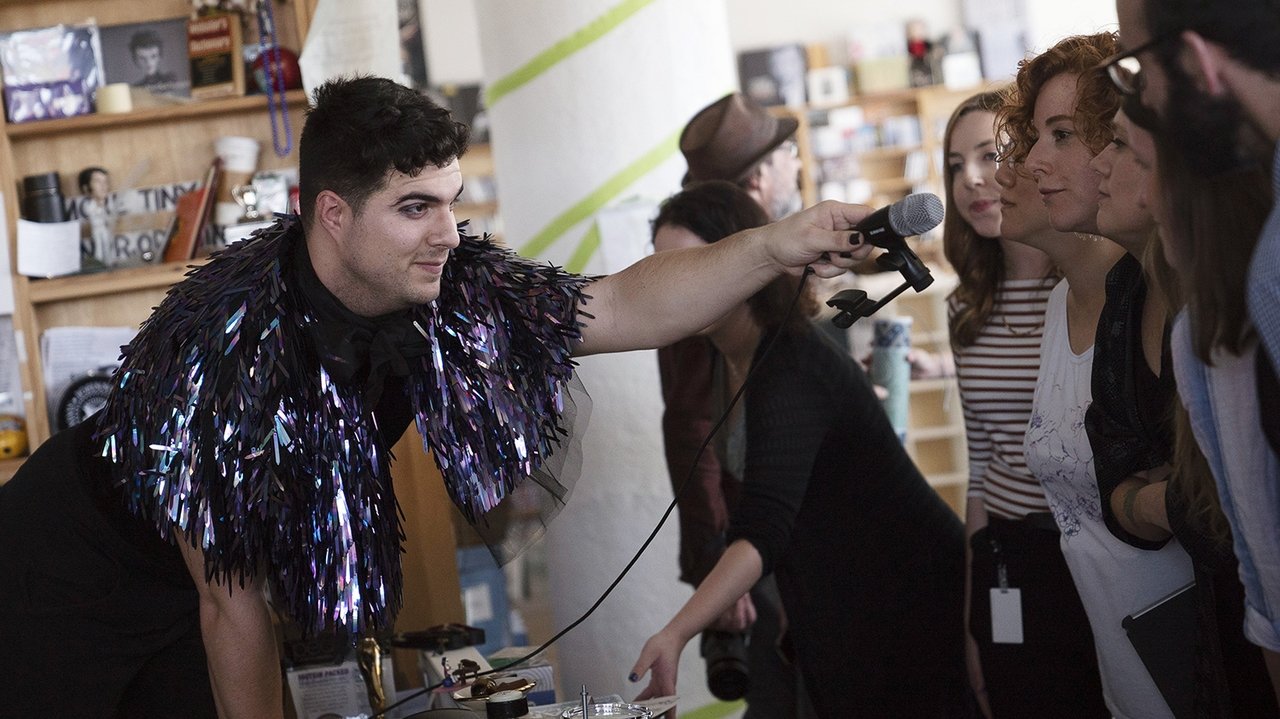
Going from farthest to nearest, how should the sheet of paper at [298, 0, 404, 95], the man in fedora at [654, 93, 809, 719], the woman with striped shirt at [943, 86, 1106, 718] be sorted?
the sheet of paper at [298, 0, 404, 95] < the man in fedora at [654, 93, 809, 719] < the woman with striped shirt at [943, 86, 1106, 718]

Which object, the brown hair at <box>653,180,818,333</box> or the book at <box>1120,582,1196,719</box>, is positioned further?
the brown hair at <box>653,180,818,333</box>

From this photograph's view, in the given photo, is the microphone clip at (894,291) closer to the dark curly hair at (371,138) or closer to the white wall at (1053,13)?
the dark curly hair at (371,138)

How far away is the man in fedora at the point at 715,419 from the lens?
242 cm

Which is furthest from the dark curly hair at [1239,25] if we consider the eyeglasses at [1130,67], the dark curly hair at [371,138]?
the dark curly hair at [371,138]

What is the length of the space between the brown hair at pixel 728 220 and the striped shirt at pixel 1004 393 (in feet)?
1.02

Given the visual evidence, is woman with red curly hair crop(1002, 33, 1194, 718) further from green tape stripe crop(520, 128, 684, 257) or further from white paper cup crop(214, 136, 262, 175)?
white paper cup crop(214, 136, 262, 175)

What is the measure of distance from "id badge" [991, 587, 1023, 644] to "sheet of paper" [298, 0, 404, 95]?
179cm

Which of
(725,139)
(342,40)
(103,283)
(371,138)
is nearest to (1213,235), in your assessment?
(371,138)

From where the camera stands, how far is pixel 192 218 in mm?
3150

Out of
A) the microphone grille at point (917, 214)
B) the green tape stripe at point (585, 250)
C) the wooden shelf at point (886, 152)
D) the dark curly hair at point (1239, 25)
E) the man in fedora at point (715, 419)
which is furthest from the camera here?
the wooden shelf at point (886, 152)

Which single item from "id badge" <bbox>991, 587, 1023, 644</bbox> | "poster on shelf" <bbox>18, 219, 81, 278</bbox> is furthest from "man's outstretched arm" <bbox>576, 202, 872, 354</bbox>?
"poster on shelf" <bbox>18, 219, 81, 278</bbox>

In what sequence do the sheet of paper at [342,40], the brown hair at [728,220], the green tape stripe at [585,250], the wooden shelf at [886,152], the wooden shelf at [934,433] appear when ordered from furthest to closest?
1. the wooden shelf at [886,152]
2. the wooden shelf at [934,433]
3. the green tape stripe at [585,250]
4. the sheet of paper at [342,40]
5. the brown hair at [728,220]

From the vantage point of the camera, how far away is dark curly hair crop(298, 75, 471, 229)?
1.51 meters

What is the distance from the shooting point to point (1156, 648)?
1.49 metres
